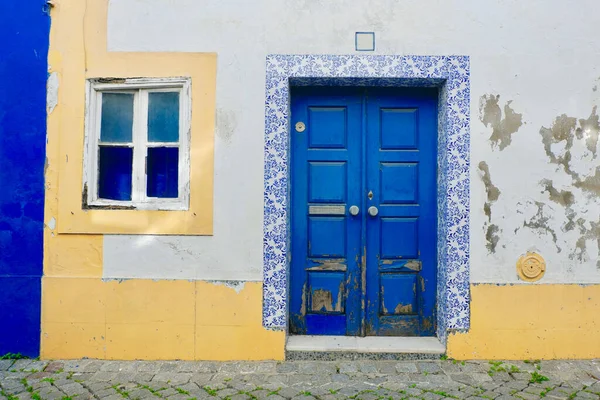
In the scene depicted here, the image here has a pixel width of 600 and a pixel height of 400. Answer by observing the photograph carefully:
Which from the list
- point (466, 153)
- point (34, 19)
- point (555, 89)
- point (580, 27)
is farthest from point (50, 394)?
point (580, 27)

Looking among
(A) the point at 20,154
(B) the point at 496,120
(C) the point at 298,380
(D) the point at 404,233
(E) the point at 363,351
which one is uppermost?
(B) the point at 496,120

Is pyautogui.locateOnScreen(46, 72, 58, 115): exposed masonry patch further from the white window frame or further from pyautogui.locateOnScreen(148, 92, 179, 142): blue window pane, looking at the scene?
pyautogui.locateOnScreen(148, 92, 179, 142): blue window pane

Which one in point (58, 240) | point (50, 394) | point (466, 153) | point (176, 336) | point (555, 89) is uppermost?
point (555, 89)

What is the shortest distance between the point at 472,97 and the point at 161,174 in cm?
280

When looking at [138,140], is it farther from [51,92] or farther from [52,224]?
[52,224]

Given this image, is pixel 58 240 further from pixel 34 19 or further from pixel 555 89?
pixel 555 89

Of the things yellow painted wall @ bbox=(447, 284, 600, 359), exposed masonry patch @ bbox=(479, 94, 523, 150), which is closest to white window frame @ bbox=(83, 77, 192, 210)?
exposed masonry patch @ bbox=(479, 94, 523, 150)

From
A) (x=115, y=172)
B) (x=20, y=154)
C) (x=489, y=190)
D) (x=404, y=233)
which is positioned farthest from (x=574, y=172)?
(x=20, y=154)

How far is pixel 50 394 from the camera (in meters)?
3.45

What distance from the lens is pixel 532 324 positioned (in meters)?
4.01

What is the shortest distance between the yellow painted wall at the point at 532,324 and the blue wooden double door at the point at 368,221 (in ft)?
1.38

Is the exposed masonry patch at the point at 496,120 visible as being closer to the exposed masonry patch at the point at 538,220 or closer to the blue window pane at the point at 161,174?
the exposed masonry patch at the point at 538,220

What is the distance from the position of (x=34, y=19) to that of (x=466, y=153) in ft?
12.9

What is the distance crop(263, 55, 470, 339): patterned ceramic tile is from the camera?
4047mm
